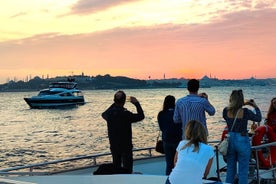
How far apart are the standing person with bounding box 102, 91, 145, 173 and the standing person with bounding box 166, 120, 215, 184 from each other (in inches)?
94.3

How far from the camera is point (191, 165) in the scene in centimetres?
443

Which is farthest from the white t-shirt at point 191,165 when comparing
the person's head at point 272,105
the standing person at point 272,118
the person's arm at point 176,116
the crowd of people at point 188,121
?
the standing person at point 272,118

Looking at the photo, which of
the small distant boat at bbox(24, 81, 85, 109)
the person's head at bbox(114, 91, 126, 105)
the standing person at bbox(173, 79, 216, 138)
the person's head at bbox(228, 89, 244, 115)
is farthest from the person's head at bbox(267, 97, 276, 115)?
the small distant boat at bbox(24, 81, 85, 109)

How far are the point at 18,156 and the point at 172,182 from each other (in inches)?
914

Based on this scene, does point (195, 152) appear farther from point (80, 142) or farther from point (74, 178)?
point (80, 142)

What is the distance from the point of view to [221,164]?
9336mm

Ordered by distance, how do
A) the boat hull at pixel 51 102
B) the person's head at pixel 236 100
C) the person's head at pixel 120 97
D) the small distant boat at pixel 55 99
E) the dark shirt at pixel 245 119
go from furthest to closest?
the small distant boat at pixel 55 99 → the boat hull at pixel 51 102 → the person's head at pixel 120 97 → the dark shirt at pixel 245 119 → the person's head at pixel 236 100

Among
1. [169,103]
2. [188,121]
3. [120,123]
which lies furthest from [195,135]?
[120,123]

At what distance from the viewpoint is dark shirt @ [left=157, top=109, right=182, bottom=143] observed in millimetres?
6930

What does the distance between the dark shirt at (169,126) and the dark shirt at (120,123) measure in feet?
1.07

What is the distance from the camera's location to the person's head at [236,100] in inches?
245

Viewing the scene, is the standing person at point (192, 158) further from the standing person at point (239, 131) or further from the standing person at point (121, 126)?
the standing person at point (121, 126)

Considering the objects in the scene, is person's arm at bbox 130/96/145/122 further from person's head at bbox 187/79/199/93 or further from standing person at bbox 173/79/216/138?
person's head at bbox 187/79/199/93

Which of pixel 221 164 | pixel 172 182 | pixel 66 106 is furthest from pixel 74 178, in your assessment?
pixel 66 106
